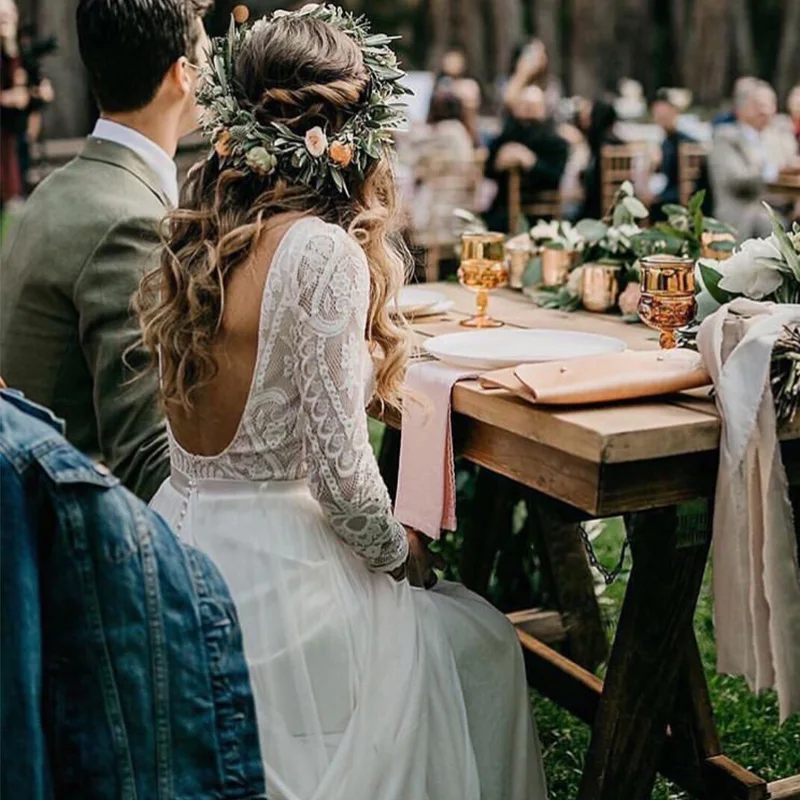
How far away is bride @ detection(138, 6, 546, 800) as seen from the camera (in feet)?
6.92

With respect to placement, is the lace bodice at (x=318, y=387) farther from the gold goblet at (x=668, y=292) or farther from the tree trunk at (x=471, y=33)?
the tree trunk at (x=471, y=33)

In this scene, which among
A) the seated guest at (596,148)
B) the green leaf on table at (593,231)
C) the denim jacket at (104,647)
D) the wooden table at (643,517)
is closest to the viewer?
the denim jacket at (104,647)

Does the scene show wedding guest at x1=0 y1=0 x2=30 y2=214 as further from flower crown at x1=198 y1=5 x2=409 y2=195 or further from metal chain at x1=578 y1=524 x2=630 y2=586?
metal chain at x1=578 y1=524 x2=630 y2=586

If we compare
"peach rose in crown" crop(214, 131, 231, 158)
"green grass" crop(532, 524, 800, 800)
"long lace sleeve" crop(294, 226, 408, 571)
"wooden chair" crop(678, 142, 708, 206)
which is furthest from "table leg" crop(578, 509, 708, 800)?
"wooden chair" crop(678, 142, 708, 206)

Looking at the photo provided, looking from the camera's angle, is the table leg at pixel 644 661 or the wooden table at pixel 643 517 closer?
the wooden table at pixel 643 517

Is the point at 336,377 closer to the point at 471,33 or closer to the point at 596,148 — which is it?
the point at 596,148

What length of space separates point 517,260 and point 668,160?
285 inches

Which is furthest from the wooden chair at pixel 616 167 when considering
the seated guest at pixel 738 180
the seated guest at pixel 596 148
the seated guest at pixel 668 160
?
the seated guest at pixel 738 180

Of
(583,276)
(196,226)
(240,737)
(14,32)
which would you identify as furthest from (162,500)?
(14,32)

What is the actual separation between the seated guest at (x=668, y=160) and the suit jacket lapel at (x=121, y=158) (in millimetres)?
6972

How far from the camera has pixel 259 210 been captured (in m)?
2.20

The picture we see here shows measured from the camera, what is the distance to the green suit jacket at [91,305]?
2.70 m

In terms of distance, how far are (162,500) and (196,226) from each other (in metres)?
0.47

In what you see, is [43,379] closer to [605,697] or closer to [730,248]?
[605,697]
